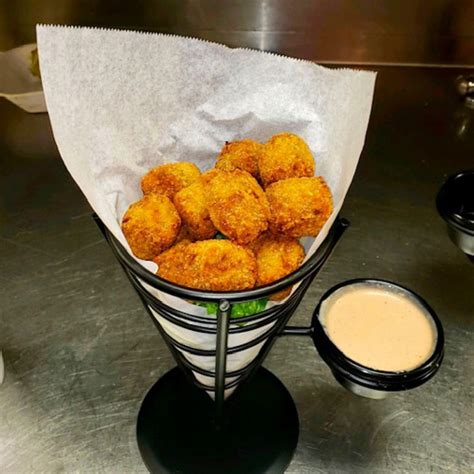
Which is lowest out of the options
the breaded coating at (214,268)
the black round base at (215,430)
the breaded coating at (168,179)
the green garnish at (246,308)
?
the black round base at (215,430)

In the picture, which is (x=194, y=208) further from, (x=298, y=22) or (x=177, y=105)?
(x=298, y=22)

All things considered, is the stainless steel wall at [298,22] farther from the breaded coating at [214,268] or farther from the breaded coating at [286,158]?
the breaded coating at [214,268]

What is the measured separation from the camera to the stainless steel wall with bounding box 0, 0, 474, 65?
125 centimetres

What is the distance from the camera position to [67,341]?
77cm

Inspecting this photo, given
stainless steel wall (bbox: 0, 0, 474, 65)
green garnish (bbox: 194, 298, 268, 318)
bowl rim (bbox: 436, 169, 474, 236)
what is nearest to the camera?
green garnish (bbox: 194, 298, 268, 318)

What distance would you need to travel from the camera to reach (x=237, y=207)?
52cm

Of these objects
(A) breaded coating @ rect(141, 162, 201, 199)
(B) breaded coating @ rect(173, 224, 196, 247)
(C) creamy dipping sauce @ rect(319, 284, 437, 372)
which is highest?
(A) breaded coating @ rect(141, 162, 201, 199)

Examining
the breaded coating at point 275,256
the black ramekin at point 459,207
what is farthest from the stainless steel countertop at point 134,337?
the breaded coating at point 275,256

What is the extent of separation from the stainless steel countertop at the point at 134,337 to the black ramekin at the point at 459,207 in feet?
0.41

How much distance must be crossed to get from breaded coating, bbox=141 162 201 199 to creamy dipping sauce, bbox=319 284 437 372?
0.63 feet

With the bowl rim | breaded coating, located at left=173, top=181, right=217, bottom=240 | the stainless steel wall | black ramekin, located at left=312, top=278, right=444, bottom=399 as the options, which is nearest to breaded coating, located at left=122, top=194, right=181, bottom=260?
breaded coating, located at left=173, top=181, right=217, bottom=240

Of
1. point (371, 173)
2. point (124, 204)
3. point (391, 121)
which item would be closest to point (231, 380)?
point (124, 204)

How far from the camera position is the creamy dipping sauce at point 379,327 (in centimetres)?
56

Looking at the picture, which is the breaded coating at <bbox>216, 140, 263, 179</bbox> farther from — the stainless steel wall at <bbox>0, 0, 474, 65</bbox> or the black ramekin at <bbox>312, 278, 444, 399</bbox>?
the stainless steel wall at <bbox>0, 0, 474, 65</bbox>
